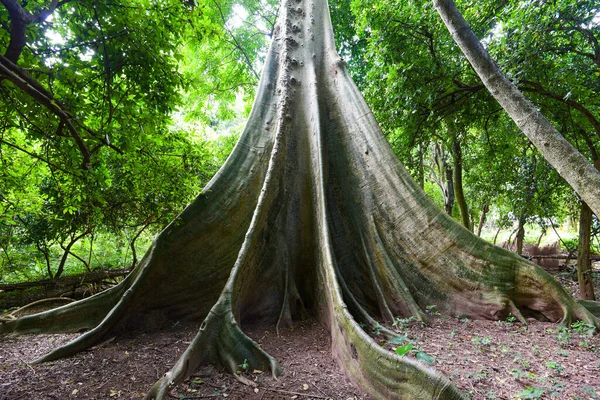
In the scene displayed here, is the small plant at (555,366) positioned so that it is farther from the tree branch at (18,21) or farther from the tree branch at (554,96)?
the tree branch at (18,21)

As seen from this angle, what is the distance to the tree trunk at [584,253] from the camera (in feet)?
15.1

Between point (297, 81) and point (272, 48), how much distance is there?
1055 millimetres

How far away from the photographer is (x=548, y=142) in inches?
100

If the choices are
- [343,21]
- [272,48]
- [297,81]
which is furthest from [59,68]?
[343,21]

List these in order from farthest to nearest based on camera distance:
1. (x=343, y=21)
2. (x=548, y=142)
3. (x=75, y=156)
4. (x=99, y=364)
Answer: (x=343, y=21) → (x=75, y=156) → (x=99, y=364) → (x=548, y=142)

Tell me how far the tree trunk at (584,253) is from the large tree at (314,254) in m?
2.08

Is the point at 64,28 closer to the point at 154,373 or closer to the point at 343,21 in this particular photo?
the point at 154,373

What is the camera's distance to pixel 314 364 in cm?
260

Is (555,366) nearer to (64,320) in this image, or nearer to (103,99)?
(103,99)

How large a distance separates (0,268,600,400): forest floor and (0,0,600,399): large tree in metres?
0.18

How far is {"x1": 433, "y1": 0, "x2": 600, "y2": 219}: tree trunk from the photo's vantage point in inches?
92.0

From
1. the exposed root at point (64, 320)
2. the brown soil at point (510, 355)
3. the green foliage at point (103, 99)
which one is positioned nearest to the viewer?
the brown soil at point (510, 355)

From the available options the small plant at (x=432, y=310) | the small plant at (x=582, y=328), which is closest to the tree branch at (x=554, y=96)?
the small plant at (x=582, y=328)

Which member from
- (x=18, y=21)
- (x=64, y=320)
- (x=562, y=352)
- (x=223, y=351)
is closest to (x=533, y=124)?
(x=562, y=352)
